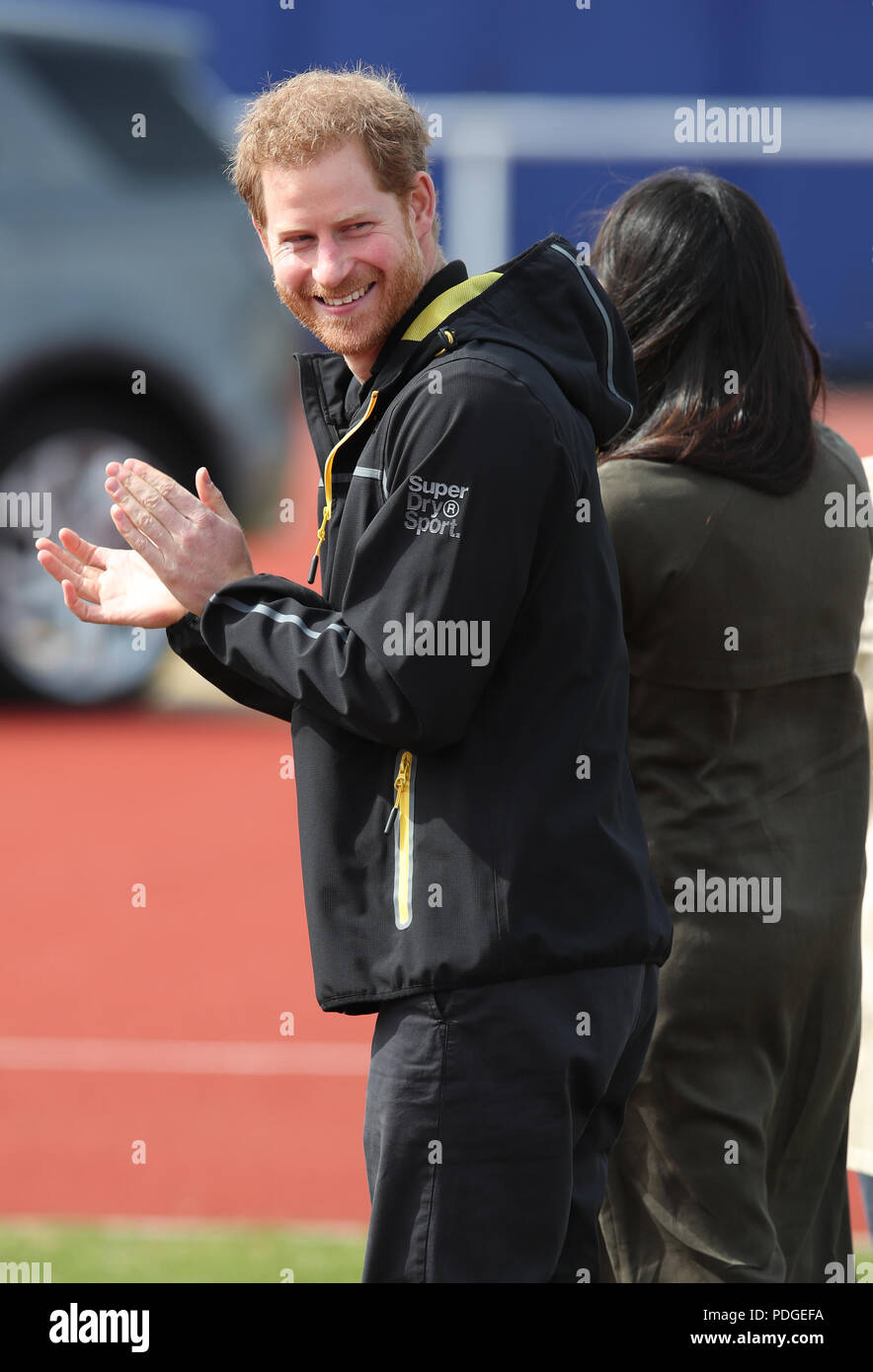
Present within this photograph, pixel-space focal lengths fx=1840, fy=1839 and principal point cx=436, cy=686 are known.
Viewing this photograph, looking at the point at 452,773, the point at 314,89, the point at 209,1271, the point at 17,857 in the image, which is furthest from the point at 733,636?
the point at 17,857

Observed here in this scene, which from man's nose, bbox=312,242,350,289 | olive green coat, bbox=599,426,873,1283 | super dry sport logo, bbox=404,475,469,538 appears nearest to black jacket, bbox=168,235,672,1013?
super dry sport logo, bbox=404,475,469,538

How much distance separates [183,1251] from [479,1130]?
6.30 ft

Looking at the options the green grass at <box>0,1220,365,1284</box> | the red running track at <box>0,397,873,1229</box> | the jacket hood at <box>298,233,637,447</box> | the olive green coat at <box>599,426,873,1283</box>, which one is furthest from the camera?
the red running track at <box>0,397,873,1229</box>

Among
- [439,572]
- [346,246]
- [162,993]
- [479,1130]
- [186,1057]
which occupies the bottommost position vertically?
[186,1057]

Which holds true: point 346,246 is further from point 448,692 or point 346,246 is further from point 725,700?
point 725,700

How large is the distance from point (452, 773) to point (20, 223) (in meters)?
7.73

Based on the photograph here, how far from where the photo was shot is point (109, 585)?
2.34 meters

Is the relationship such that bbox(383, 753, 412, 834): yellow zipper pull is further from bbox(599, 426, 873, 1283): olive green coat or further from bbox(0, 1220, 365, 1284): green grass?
bbox(0, 1220, 365, 1284): green grass

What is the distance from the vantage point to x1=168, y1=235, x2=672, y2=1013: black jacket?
1988 mm

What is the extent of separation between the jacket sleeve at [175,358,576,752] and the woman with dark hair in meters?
0.57

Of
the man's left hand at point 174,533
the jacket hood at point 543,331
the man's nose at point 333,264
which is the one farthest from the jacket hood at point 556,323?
the man's left hand at point 174,533

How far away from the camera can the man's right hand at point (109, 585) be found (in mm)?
2266

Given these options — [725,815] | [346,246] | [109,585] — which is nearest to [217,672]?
[109,585]

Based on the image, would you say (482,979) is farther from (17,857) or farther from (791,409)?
(17,857)
